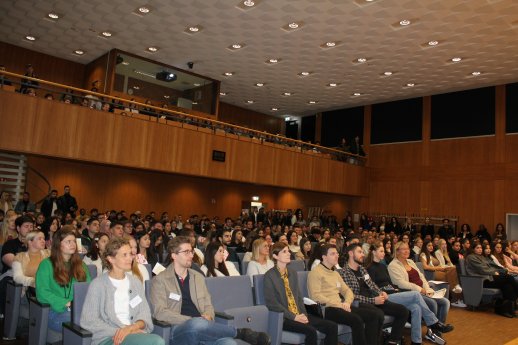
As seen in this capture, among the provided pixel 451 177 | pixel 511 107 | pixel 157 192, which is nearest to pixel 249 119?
pixel 157 192

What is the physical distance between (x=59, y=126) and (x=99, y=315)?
25.8 feet

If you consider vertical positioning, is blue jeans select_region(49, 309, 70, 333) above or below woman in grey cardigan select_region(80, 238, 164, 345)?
below

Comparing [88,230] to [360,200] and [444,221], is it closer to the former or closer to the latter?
[444,221]

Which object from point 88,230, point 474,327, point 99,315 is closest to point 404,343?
point 474,327

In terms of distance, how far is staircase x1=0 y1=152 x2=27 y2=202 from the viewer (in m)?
10.7

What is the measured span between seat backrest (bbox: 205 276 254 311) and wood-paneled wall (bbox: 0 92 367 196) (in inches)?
283

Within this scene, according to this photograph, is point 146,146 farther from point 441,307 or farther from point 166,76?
point 441,307

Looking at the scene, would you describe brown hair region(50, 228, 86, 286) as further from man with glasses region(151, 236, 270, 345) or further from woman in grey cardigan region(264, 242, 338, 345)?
woman in grey cardigan region(264, 242, 338, 345)

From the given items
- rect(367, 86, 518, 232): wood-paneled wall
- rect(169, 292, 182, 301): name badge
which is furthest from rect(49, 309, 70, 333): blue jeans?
rect(367, 86, 518, 232): wood-paneled wall

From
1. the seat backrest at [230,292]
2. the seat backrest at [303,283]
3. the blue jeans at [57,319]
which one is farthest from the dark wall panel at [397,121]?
the blue jeans at [57,319]

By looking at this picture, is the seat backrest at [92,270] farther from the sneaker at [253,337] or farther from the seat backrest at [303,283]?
the seat backrest at [303,283]

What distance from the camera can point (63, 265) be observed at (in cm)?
386

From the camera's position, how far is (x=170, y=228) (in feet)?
30.8

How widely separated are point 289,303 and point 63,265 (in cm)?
218
